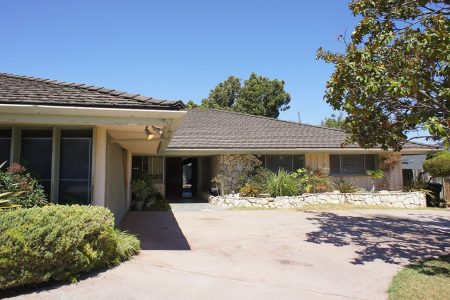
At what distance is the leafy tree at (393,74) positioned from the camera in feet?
22.9

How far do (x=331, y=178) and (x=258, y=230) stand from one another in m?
9.97

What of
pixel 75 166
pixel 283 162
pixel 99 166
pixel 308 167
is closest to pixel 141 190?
pixel 283 162

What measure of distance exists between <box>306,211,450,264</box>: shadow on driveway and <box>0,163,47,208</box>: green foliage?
21.2 ft

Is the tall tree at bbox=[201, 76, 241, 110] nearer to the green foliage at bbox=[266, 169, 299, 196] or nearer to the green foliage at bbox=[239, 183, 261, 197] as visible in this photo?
the green foliage at bbox=[266, 169, 299, 196]

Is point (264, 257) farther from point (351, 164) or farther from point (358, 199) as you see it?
point (351, 164)

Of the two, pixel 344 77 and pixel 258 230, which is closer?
pixel 344 77

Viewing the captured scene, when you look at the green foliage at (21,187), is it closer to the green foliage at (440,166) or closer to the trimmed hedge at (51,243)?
the trimmed hedge at (51,243)

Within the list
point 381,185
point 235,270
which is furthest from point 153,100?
point 381,185

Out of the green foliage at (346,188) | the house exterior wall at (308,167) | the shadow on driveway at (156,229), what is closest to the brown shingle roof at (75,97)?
the shadow on driveway at (156,229)

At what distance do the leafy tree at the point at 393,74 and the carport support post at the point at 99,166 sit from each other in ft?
17.1

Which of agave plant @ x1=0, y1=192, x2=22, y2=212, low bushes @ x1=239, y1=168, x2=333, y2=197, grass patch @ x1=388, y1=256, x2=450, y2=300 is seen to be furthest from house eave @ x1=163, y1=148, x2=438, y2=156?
grass patch @ x1=388, y1=256, x2=450, y2=300

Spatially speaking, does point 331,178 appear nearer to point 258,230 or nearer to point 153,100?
point 258,230

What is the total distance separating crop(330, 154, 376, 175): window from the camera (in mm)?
20406

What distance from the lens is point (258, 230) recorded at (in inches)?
442
